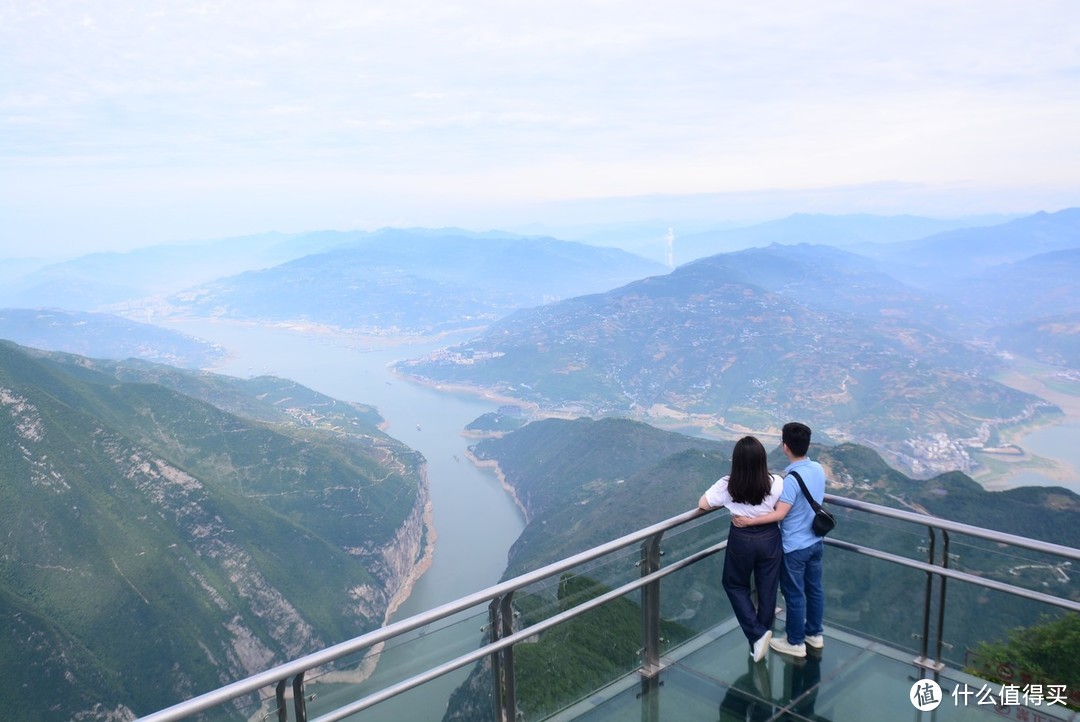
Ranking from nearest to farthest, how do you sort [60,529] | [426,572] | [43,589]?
[43,589]
[60,529]
[426,572]

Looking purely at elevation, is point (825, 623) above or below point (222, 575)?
above

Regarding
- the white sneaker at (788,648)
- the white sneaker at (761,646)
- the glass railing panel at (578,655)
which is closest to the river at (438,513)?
the glass railing panel at (578,655)

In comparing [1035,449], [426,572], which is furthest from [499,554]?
[1035,449]

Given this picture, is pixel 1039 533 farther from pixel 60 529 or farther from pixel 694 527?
pixel 60 529

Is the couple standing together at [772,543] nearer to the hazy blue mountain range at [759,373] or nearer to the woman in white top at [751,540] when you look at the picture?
the woman in white top at [751,540]

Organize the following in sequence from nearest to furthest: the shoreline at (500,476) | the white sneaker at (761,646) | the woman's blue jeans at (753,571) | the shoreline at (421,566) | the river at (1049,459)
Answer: the woman's blue jeans at (753,571) < the white sneaker at (761,646) < the shoreline at (421,566) < the shoreline at (500,476) < the river at (1049,459)

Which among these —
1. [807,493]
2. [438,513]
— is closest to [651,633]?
[807,493]
